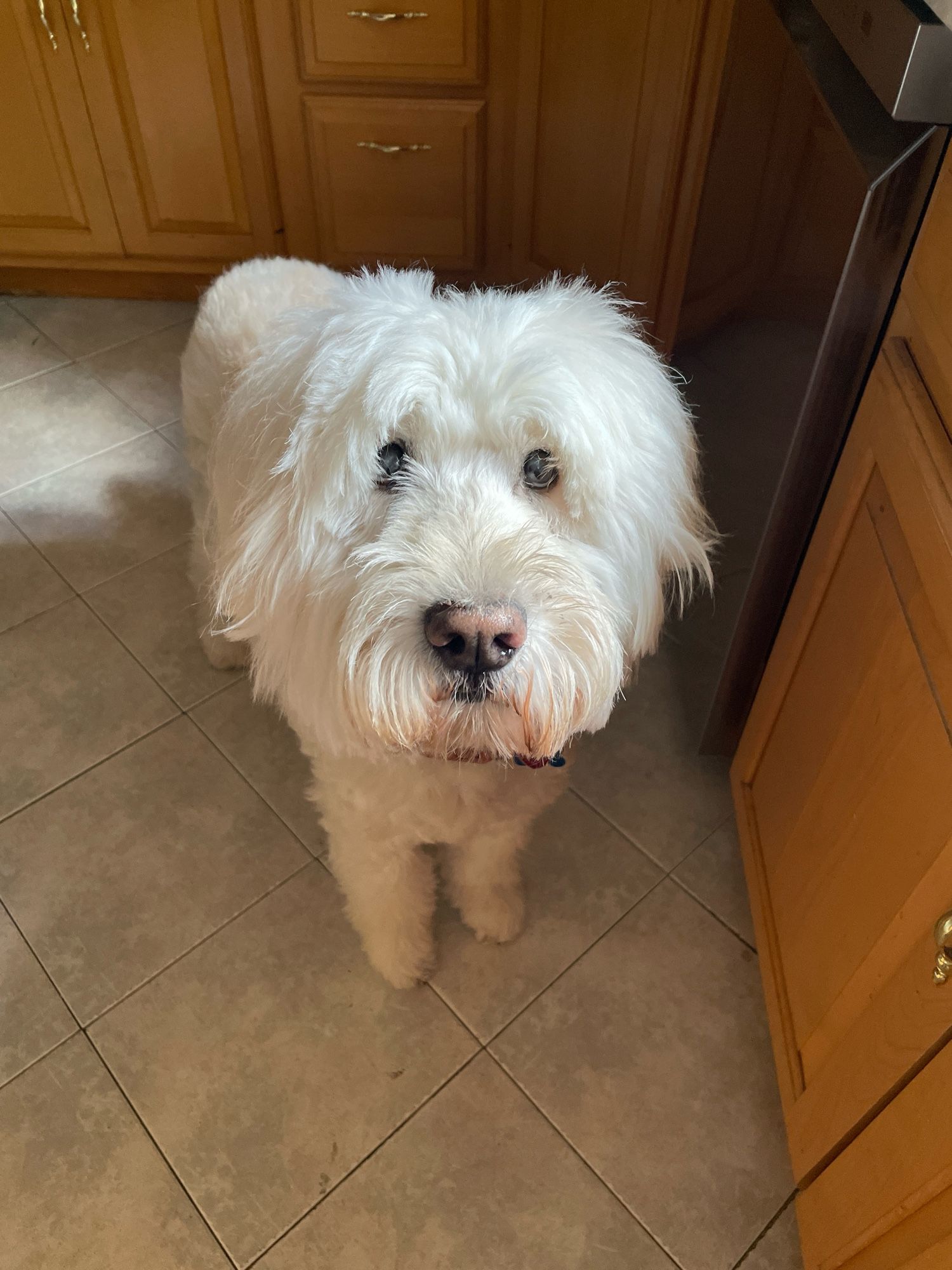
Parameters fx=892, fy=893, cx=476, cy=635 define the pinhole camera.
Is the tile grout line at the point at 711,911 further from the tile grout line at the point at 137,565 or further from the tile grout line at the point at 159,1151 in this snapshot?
the tile grout line at the point at 137,565

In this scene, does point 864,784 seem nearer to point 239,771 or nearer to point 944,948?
point 944,948

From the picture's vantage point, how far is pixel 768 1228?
3.76 ft

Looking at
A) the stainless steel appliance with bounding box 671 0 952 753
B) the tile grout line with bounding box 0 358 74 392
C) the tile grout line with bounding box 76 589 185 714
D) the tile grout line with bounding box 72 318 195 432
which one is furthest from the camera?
the tile grout line with bounding box 0 358 74 392

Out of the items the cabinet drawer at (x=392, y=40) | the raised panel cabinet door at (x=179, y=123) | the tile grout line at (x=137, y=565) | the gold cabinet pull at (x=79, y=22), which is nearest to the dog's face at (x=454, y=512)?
the tile grout line at (x=137, y=565)

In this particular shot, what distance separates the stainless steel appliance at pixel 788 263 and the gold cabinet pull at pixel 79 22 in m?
1.54

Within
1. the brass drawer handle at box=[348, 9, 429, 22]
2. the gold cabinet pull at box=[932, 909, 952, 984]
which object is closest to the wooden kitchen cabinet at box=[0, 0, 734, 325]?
the brass drawer handle at box=[348, 9, 429, 22]

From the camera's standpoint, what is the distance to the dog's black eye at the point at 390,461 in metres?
0.89

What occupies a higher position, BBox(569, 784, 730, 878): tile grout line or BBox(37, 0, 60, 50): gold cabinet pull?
BBox(37, 0, 60, 50): gold cabinet pull

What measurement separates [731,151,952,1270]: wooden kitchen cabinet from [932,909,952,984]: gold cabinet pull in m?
0.01

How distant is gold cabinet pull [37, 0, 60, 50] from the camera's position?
78.0 inches

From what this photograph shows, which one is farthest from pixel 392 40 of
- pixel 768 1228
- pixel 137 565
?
pixel 768 1228

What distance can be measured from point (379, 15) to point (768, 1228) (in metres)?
2.29

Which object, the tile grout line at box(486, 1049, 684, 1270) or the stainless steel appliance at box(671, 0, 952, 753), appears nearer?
the stainless steel appliance at box(671, 0, 952, 753)

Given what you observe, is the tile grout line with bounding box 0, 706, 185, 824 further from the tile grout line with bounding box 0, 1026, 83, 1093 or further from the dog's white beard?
the dog's white beard
